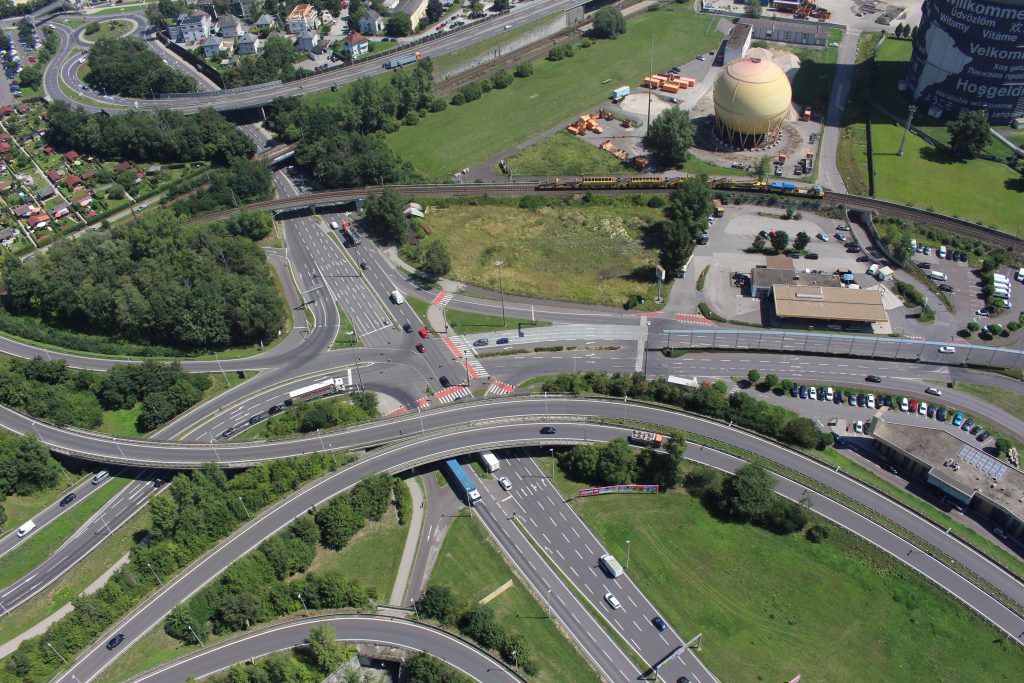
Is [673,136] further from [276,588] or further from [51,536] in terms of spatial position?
[51,536]

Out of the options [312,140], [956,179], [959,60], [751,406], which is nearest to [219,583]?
[751,406]

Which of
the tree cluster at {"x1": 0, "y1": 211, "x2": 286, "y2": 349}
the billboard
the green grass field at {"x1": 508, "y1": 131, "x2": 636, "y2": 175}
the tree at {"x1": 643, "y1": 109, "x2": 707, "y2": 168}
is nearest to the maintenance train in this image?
the green grass field at {"x1": 508, "y1": 131, "x2": 636, "y2": 175}

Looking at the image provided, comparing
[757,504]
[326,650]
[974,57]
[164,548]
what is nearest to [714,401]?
[757,504]

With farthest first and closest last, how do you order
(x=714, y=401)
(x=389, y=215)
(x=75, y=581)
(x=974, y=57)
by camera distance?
(x=974, y=57) < (x=389, y=215) < (x=714, y=401) < (x=75, y=581)

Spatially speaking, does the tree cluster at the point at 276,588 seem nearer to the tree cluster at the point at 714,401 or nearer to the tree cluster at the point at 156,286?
the tree cluster at the point at 714,401

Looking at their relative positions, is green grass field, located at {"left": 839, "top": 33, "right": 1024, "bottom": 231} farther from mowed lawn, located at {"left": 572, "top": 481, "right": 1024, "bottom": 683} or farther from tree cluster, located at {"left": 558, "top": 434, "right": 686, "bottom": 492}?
mowed lawn, located at {"left": 572, "top": 481, "right": 1024, "bottom": 683}

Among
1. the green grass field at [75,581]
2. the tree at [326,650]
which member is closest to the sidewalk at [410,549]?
the tree at [326,650]
